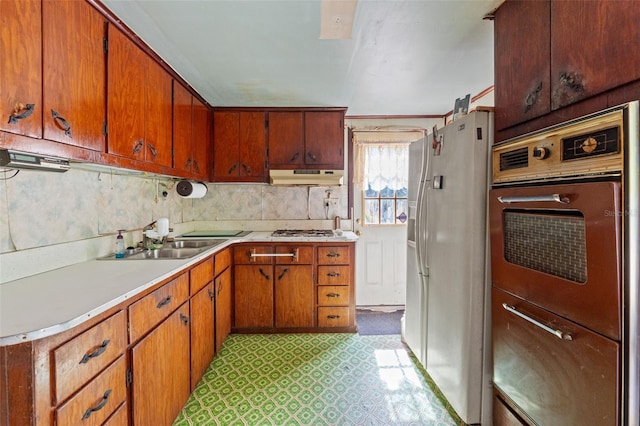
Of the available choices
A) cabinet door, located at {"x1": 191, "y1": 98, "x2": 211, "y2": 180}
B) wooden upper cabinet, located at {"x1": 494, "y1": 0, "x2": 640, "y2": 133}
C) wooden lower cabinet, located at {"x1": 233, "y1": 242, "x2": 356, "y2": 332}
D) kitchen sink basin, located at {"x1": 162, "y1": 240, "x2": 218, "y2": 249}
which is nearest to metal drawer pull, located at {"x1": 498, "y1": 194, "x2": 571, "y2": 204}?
wooden upper cabinet, located at {"x1": 494, "y1": 0, "x2": 640, "y2": 133}

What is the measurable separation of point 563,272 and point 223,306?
2406 millimetres

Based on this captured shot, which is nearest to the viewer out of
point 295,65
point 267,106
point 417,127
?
point 295,65

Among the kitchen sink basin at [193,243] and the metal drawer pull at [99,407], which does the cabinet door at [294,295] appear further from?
the metal drawer pull at [99,407]

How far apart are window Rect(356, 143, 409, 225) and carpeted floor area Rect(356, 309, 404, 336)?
111cm

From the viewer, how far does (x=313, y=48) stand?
1879 millimetres

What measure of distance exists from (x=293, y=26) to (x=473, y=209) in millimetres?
1481

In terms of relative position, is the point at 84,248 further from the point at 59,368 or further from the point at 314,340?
the point at 314,340

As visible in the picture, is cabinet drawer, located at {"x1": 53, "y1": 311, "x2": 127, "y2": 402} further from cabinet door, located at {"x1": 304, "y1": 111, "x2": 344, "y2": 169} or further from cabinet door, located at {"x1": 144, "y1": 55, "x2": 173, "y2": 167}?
cabinet door, located at {"x1": 304, "y1": 111, "x2": 344, "y2": 169}

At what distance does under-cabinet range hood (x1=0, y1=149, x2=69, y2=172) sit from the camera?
1025mm

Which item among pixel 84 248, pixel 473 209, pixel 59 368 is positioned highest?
pixel 473 209

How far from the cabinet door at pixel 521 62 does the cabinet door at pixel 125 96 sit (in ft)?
6.86

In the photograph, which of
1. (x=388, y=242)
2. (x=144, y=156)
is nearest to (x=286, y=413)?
(x=144, y=156)

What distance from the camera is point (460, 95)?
9.23 ft

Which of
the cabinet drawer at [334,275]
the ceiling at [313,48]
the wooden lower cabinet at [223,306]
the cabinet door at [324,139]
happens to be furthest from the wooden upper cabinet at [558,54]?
the wooden lower cabinet at [223,306]
